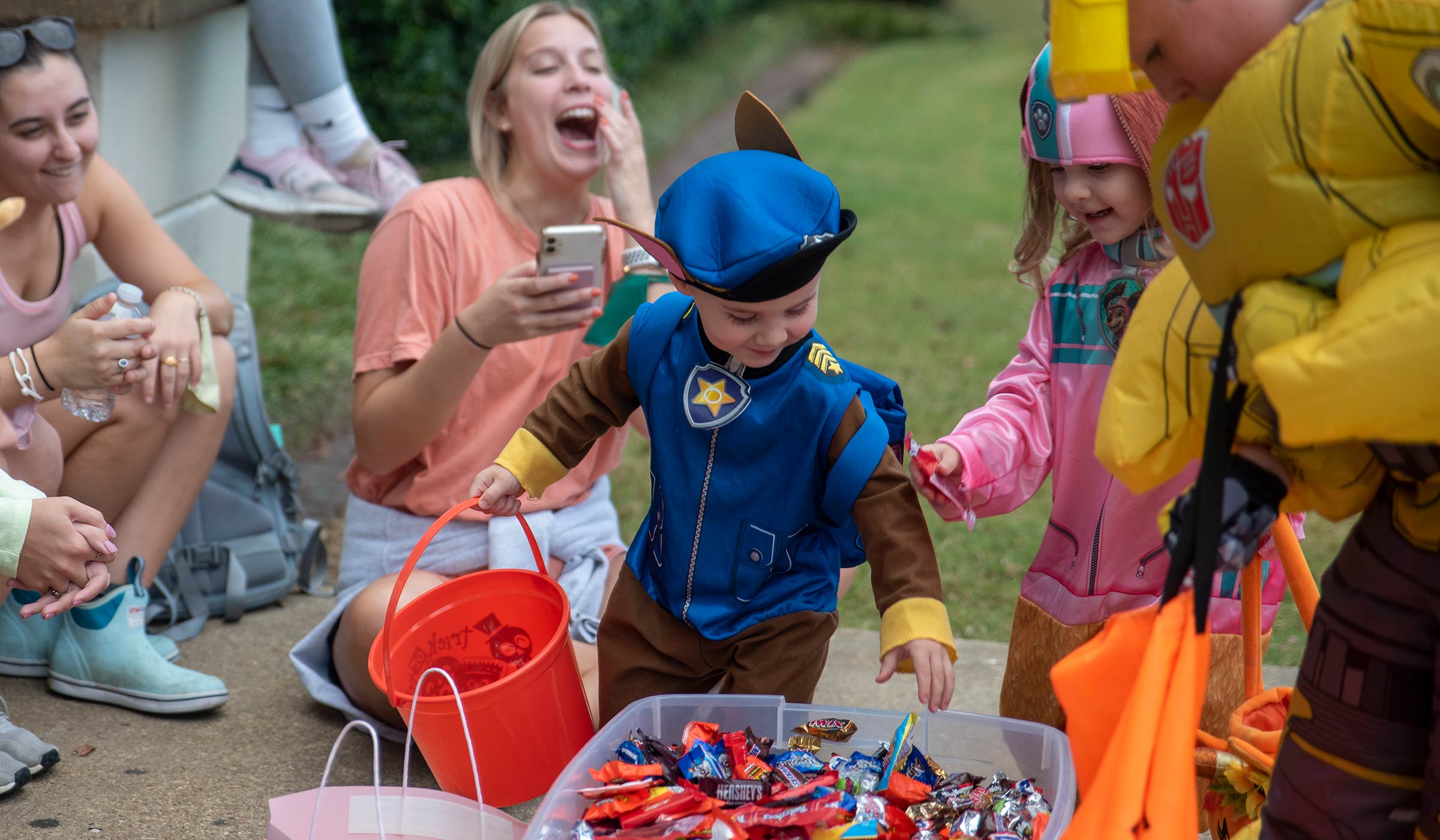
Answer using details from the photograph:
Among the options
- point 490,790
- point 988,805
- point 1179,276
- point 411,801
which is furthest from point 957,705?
point 1179,276

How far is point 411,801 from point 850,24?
14.3 metres

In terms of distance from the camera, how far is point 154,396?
2.75 metres

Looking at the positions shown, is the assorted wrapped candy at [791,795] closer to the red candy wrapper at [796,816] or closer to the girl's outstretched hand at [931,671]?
Result: the red candy wrapper at [796,816]

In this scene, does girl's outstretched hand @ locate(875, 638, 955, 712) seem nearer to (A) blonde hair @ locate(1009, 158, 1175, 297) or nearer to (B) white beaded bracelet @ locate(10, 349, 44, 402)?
(A) blonde hair @ locate(1009, 158, 1175, 297)

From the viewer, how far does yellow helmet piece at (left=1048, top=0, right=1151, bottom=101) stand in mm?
1388

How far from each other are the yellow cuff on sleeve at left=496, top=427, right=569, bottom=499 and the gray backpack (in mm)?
1219

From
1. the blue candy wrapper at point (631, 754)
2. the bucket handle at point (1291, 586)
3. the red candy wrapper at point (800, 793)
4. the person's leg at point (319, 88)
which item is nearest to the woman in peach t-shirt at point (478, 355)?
the blue candy wrapper at point (631, 754)

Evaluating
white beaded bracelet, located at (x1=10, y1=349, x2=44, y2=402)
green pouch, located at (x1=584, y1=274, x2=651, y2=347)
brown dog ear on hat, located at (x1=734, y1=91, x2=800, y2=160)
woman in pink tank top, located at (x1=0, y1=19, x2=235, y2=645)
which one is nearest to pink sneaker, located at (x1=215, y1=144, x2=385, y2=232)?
woman in pink tank top, located at (x1=0, y1=19, x2=235, y2=645)

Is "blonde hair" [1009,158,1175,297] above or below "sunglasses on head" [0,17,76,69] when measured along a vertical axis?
below

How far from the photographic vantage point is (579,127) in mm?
2957

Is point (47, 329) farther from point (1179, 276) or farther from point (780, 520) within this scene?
point (1179, 276)

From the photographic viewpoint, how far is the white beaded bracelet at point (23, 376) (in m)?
2.38

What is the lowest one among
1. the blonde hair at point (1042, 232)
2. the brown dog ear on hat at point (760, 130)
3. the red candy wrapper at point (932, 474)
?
the red candy wrapper at point (932, 474)

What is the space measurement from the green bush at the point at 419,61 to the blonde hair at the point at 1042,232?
510 cm
